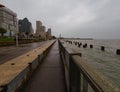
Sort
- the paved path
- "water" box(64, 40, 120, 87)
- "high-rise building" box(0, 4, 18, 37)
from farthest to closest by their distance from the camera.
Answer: "high-rise building" box(0, 4, 18, 37) → "water" box(64, 40, 120, 87) → the paved path

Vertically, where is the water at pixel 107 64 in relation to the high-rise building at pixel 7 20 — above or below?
below

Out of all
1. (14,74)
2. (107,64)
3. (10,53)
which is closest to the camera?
(14,74)

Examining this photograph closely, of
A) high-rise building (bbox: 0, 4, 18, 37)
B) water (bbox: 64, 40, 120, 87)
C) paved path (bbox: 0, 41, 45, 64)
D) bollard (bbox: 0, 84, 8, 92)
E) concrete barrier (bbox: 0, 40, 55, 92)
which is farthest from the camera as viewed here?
high-rise building (bbox: 0, 4, 18, 37)

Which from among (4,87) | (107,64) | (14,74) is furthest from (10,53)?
(4,87)

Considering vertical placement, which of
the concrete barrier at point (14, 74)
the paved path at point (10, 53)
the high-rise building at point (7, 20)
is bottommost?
the paved path at point (10, 53)

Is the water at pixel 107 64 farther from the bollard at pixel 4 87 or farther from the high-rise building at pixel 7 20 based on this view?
the high-rise building at pixel 7 20

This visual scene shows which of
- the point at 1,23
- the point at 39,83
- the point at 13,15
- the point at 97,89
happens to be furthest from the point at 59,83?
the point at 13,15

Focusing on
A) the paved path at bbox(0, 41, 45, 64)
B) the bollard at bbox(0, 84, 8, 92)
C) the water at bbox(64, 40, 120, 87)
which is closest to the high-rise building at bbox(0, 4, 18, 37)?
the water at bbox(64, 40, 120, 87)

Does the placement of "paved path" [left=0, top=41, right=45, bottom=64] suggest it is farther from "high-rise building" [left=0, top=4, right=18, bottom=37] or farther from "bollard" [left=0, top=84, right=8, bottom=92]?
"high-rise building" [left=0, top=4, right=18, bottom=37]

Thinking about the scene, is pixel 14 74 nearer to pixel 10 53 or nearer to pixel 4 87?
pixel 4 87

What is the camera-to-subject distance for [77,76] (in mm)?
3969

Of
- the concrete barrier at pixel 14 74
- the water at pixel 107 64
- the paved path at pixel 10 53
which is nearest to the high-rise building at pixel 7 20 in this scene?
the water at pixel 107 64

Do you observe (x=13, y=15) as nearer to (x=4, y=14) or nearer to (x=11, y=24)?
(x=11, y=24)

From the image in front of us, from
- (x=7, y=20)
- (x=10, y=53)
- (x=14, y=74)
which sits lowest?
(x=10, y=53)
